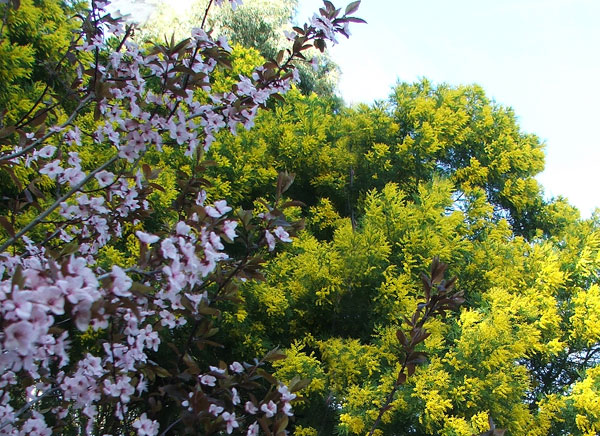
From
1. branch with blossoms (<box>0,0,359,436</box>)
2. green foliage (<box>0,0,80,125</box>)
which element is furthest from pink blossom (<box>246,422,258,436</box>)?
green foliage (<box>0,0,80,125</box>)

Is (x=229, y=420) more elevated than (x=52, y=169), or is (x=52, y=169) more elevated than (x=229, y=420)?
(x=52, y=169)

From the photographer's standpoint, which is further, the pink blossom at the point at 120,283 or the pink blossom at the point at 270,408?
the pink blossom at the point at 270,408

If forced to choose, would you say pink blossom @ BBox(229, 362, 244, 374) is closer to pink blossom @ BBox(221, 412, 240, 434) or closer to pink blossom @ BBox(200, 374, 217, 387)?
pink blossom @ BBox(200, 374, 217, 387)

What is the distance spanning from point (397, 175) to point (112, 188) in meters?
6.46

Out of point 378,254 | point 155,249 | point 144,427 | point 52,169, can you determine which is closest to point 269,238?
point 155,249

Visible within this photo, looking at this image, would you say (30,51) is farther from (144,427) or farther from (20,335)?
(20,335)

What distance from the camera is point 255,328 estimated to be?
267 inches

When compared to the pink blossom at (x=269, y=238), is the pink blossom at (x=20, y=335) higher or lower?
lower

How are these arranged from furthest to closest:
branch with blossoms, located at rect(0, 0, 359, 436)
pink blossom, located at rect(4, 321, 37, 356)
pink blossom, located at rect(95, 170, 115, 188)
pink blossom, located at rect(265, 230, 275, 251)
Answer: pink blossom, located at rect(95, 170, 115, 188) < pink blossom, located at rect(265, 230, 275, 251) < branch with blossoms, located at rect(0, 0, 359, 436) < pink blossom, located at rect(4, 321, 37, 356)

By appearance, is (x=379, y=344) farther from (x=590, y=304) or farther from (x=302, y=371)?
(x=590, y=304)

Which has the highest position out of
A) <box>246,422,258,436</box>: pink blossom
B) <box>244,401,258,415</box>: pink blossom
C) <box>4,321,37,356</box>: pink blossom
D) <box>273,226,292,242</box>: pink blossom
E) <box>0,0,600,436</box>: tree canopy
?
<box>0,0,600,436</box>: tree canopy

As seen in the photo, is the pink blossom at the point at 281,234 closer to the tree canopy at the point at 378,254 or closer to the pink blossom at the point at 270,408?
the pink blossom at the point at 270,408

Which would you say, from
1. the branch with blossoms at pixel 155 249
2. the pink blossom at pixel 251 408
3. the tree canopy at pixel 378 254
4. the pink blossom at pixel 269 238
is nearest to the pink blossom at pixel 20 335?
the branch with blossoms at pixel 155 249

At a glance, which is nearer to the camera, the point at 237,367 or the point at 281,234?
the point at 281,234
